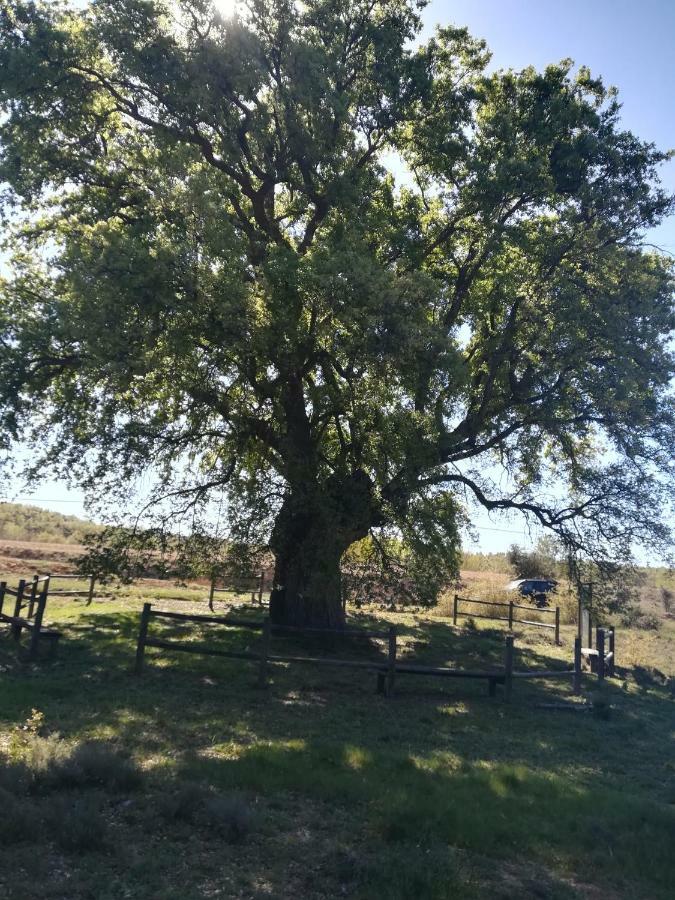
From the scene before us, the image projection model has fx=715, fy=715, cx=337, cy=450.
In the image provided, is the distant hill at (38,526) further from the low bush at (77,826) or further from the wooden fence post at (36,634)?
the low bush at (77,826)

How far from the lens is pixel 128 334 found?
13.4 m

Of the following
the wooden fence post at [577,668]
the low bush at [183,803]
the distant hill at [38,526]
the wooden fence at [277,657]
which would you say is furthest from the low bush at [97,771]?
the distant hill at [38,526]

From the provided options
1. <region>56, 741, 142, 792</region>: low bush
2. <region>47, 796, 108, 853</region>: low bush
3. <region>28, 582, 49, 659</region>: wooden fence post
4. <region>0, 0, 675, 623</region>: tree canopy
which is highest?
<region>0, 0, 675, 623</region>: tree canopy

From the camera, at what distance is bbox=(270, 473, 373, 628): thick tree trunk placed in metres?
15.7

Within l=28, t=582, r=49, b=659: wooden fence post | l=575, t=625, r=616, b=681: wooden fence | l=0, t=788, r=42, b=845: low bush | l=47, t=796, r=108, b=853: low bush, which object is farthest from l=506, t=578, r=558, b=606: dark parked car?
l=0, t=788, r=42, b=845: low bush

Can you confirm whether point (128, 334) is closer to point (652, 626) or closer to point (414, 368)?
point (414, 368)

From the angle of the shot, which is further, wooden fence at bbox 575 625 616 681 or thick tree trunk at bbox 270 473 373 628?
wooden fence at bbox 575 625 616 681

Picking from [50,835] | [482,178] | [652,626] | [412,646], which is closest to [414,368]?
[482,178]

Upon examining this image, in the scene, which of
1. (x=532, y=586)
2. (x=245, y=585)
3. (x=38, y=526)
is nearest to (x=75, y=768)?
(x=245, y=585)

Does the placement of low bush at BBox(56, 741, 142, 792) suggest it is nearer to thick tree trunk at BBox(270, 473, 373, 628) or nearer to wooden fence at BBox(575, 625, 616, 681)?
thick tree trunk at BBox(270, 473, 373, 628)

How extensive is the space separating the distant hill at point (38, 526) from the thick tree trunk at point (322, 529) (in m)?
27.2

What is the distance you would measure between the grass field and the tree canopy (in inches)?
165

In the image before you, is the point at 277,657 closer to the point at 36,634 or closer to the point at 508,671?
the point at 508,671

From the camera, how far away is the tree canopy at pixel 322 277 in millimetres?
14156
